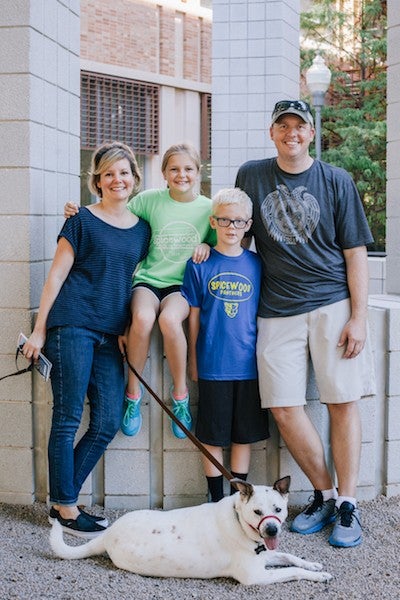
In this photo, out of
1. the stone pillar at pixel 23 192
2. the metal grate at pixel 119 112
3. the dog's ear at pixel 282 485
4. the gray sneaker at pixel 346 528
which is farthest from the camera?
the metal grate at pixel 119 112

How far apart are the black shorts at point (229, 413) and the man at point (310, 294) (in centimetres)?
9

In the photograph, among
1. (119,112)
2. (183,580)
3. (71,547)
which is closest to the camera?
(183,580)

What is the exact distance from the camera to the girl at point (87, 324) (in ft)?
11.8

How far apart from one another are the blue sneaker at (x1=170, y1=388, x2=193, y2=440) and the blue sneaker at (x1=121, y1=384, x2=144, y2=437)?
162 millimetres

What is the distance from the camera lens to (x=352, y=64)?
54.4 ft

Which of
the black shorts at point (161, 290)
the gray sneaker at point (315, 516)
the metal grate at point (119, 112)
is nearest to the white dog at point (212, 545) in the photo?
the gray sneaker at point (315, 516)

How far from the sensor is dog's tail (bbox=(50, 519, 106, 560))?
10.9ft

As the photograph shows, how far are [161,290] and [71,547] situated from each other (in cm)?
119

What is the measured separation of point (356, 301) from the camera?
3.62 m

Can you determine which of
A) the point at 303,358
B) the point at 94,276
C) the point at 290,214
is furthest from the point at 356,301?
the point at 94,276

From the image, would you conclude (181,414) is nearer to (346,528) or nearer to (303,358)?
(303,358)

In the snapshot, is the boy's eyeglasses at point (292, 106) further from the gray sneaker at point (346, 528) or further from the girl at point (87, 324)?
the gray sneaker at point (346, 528)

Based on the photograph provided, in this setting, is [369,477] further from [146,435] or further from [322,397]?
[146,435]

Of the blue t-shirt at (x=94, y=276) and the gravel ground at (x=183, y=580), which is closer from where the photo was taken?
the gravel ground at (x=183, y=580)
